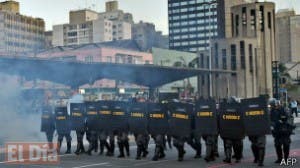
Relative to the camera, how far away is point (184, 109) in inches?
475

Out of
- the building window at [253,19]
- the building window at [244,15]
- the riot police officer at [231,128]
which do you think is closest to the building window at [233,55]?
the building window at [253,19]

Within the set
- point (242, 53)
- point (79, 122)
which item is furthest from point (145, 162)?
point (242, 53)

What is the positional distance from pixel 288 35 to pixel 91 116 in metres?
106

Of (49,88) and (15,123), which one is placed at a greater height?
(49,88)

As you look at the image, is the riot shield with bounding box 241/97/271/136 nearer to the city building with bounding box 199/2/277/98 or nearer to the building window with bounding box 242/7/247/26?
the city building with bounding box 199/2/277/98

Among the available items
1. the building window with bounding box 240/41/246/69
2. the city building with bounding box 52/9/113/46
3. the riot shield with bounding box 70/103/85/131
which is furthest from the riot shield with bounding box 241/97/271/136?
the building window with bounding box 240/41/246/69

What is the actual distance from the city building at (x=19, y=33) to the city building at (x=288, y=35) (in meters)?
88.1

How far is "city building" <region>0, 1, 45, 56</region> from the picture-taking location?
1640 cm

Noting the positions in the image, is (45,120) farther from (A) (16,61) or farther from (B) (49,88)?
(B) (49,88)

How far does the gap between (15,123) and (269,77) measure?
3291 inches

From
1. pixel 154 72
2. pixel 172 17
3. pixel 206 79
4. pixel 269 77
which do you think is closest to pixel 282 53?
pixel 269 77

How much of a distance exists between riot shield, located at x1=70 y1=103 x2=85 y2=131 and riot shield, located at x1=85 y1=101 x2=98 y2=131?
0.17 m

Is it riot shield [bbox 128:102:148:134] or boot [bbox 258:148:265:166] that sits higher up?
riot shield [bbox 128:102:148:134]

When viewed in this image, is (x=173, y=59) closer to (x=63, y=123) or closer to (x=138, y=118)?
(x=63, y=123)
